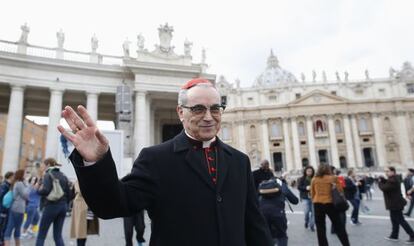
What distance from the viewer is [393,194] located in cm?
630

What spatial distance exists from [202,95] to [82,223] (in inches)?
175

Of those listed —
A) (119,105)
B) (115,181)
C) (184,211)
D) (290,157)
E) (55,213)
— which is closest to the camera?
(115,181)

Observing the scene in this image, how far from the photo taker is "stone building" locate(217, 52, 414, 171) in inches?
1969

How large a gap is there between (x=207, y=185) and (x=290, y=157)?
2081 inches

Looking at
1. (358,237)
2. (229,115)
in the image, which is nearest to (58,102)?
(358,237)

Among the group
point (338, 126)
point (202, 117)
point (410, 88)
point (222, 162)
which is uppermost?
point (410, 88)

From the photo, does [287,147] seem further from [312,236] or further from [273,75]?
[312,236]

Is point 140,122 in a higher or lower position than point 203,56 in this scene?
lower

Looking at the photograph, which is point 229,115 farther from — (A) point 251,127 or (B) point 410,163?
(B) point 410,163

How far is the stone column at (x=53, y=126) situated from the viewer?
15.0 m

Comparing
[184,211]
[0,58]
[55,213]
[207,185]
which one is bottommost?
[55,213]

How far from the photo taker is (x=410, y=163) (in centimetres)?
4681

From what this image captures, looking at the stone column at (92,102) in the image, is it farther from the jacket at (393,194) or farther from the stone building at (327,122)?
the stone building at (327,122)

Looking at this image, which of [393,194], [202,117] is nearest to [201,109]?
[202,117]
